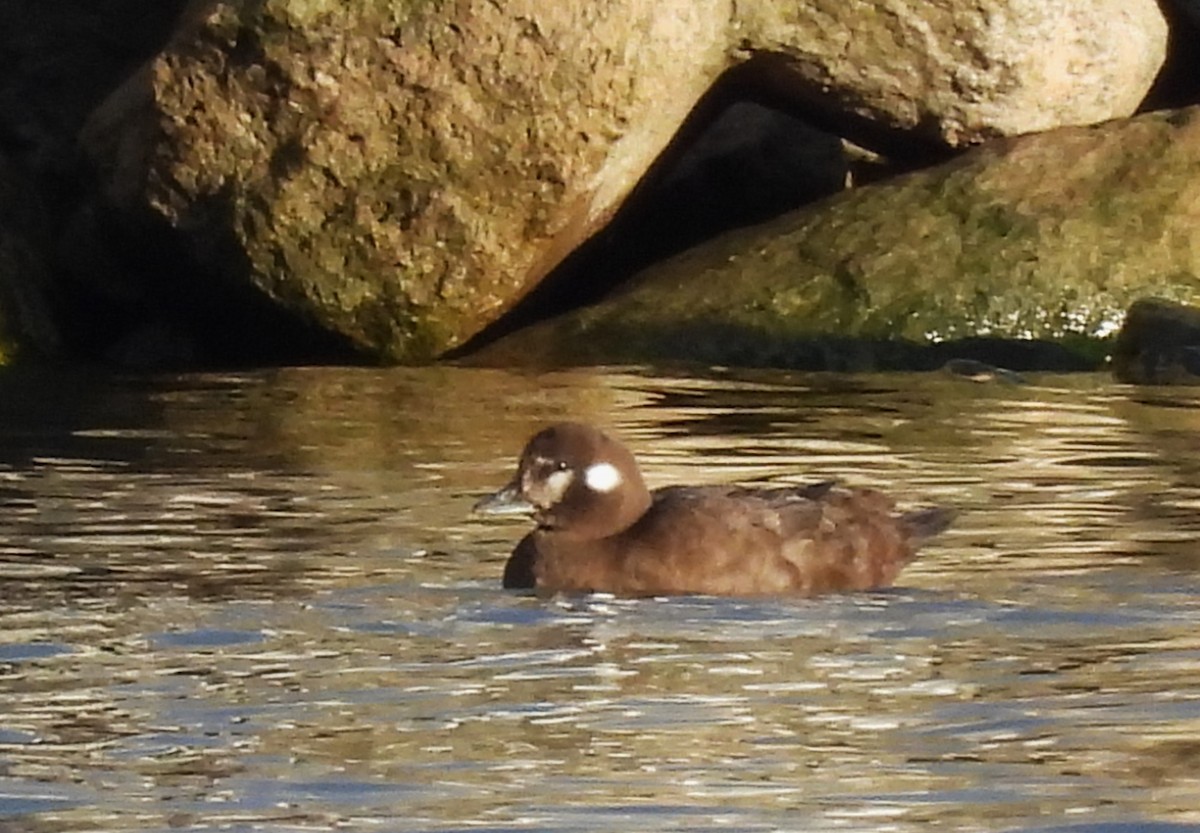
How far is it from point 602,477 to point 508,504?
1.06 ft

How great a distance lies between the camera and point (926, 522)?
359 inches

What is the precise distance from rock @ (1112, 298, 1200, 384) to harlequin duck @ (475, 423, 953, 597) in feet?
19.0

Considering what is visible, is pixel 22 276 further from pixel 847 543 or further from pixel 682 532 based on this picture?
pixel 847 543

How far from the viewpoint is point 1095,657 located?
7.50 metres

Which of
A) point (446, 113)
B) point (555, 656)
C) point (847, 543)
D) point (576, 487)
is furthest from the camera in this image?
point (446, 113)

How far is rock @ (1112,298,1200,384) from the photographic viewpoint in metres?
14.8

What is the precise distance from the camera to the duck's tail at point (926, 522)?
29.5 ft

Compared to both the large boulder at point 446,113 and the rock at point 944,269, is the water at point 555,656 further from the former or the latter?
the large boulder at point 446,113

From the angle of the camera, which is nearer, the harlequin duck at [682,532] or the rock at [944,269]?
the harlequin duck at [682,532]

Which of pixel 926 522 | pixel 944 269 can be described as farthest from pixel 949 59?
pixel 926 522

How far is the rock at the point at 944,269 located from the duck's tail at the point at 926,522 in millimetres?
6515

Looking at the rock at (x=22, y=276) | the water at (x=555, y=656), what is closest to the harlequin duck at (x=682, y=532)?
the water at (x=555, y=656)

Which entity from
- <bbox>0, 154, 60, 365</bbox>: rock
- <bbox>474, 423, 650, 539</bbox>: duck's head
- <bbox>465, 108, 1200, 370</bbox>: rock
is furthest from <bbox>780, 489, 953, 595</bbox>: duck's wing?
<bbox>0, 154, 60, 365</bbox>: rock

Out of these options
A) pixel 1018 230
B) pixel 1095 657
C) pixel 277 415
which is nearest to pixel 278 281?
pixel 277 415
